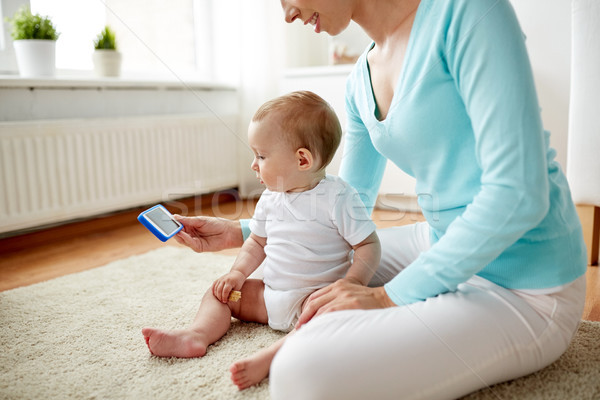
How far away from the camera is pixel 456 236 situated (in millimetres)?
725

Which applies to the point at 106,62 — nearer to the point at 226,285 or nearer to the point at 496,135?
the point at 226,285

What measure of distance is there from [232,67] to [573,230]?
2.58 meters

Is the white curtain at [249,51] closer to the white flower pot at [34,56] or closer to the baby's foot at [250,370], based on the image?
the white flower pot at [34,56]

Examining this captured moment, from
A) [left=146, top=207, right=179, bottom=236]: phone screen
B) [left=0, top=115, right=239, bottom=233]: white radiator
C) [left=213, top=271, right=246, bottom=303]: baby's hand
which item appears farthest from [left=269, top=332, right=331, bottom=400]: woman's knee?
[left=0, top=115, right=239, bottom=233]: white radiator

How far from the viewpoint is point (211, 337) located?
1.03 m

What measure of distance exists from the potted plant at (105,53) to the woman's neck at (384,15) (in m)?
1.80

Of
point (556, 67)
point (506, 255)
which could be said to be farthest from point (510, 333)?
point (556, 67)

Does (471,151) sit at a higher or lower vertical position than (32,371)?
higher

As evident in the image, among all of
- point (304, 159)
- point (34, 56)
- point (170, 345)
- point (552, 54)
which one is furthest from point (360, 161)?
point (34, 56)

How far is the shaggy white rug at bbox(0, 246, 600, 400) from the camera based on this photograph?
2.81 feet

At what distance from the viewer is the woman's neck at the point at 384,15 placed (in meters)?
0.89

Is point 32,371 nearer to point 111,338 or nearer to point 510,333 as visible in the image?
point 111,338

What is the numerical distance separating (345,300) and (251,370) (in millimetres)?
214

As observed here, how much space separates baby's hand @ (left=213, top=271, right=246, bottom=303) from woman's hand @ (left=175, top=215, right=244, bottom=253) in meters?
0.12
